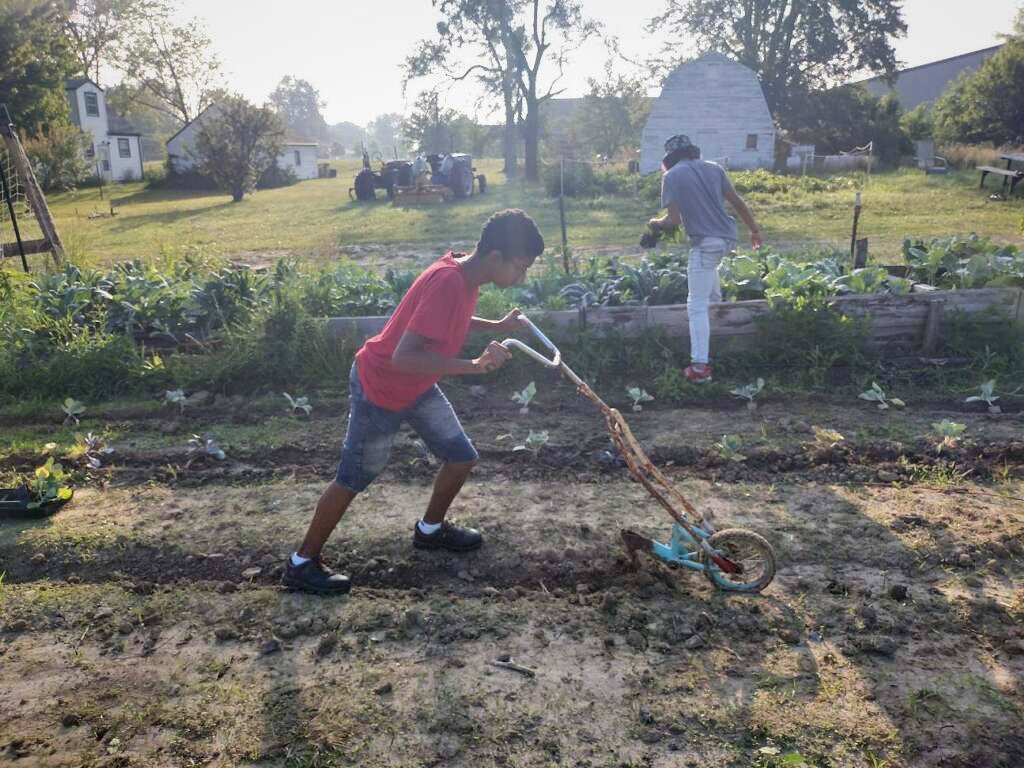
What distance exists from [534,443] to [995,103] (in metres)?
35.3

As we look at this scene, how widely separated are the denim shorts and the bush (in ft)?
96.4

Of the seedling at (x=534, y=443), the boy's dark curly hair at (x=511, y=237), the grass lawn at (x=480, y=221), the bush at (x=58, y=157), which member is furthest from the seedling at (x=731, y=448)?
the bush at (x=58, y=157)

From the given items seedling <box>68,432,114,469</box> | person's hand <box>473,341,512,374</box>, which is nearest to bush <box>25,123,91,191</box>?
seedling <box>68,432,114,469</box>

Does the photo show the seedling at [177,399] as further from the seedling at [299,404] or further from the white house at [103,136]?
the white house at [103,136]

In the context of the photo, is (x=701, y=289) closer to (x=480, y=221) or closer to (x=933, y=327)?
(x=933, y=327)

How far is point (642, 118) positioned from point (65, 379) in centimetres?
4262

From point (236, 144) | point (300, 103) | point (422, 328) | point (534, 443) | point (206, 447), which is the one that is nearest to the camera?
point (422, 328)

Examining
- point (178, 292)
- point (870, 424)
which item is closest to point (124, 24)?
point (178, 292)

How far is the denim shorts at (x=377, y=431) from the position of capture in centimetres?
362

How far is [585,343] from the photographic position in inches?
269

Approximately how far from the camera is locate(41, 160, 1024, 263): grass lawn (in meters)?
15.1

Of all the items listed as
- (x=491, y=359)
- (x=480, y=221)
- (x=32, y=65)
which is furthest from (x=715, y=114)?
(x=491, y=359)

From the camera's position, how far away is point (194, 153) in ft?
121

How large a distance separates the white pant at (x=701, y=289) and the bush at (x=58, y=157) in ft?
92.9
